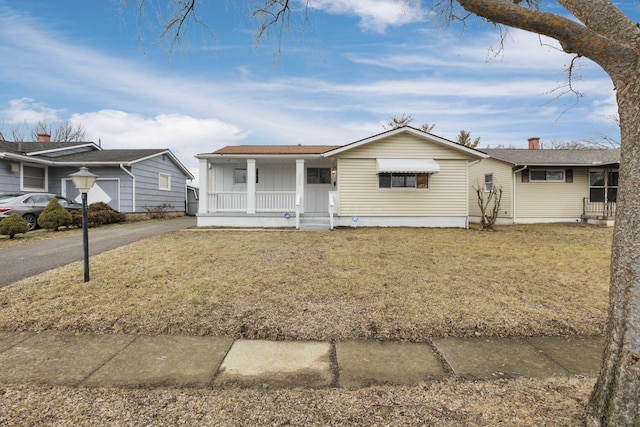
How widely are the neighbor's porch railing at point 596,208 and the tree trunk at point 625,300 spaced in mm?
17102

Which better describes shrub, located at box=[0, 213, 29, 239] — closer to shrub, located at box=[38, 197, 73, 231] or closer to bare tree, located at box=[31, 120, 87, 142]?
shrub, located at box=[38, 197, 73, 231]

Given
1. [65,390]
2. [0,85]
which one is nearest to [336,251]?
[65,390]

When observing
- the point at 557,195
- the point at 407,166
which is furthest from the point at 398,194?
the point at 557,195

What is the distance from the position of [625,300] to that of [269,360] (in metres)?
2.47

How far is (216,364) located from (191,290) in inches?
77.8

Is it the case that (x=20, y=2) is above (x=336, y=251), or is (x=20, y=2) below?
above

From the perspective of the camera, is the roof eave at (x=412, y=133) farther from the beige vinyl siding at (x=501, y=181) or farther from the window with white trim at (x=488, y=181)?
the window with white trim at (x=488, y=181)

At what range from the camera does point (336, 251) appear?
6980 millimetres

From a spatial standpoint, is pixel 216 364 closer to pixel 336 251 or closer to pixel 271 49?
pixel 271 49

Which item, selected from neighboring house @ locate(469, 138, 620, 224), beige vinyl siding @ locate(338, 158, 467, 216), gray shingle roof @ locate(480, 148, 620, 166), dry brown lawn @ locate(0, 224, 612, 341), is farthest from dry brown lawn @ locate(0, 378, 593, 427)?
neighboring house @ locate(469, 138, 620, 224)

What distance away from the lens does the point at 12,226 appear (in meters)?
8.92

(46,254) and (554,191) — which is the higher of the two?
(554,191)

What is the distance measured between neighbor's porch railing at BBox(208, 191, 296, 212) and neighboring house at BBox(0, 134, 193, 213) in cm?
622

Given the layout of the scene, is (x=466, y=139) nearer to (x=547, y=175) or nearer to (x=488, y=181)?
(x=488, y=181)
